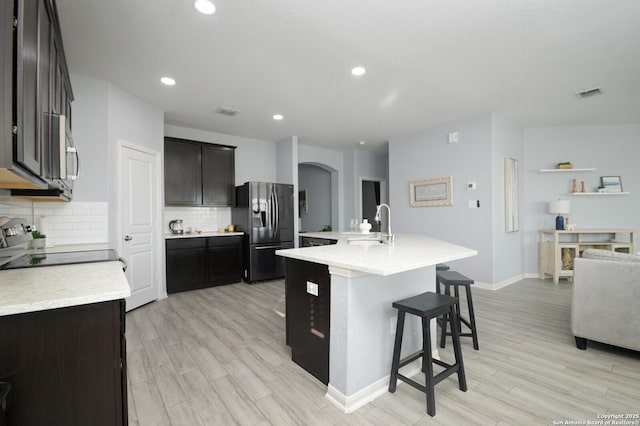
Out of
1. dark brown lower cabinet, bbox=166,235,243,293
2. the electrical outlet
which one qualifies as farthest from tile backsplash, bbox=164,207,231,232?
the electrical outlet

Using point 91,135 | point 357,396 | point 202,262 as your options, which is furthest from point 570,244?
point 91,135

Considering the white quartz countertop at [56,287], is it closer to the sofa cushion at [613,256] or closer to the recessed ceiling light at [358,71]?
the recessed ceiling light at [358,71]

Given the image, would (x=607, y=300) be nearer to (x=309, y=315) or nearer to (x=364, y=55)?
Result: (x=309, y=315)

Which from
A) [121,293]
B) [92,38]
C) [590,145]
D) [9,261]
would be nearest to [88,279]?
[121,293]

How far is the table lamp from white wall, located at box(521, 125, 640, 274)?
0.31 metres

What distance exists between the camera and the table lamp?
506cm

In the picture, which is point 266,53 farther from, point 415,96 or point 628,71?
point 628,71

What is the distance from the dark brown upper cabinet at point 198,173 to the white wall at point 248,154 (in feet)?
1.27

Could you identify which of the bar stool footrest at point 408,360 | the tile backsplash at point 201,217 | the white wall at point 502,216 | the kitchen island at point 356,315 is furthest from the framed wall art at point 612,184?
the tile backsplash at point 201,217

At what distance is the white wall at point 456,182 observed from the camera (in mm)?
4590

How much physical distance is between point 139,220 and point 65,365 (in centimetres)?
304

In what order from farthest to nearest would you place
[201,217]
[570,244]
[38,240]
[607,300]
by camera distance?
1. [201,217]
2. [570,244]
3. [38,240]
4. [607,300]

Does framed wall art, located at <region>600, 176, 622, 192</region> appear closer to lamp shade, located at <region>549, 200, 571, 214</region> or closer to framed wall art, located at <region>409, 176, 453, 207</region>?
lamp shade, located at <region>549, 200, 571, 214</region>

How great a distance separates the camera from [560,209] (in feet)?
16.6
